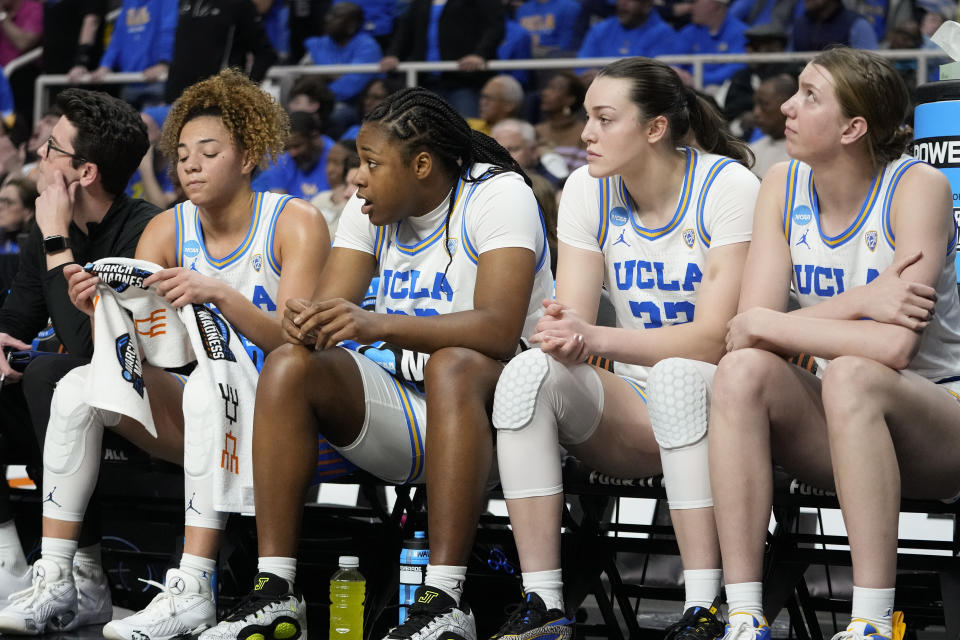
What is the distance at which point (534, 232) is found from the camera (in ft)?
9.96

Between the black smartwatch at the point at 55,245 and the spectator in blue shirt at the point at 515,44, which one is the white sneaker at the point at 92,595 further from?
the spectator in blue shirt at the point at 515,44

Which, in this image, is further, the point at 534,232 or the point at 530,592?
the point at 534,232

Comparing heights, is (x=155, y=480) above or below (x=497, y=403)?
below

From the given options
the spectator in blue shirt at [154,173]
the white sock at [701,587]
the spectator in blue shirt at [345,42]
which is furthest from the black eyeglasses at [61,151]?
the spectator in blue shirt at [345,42]

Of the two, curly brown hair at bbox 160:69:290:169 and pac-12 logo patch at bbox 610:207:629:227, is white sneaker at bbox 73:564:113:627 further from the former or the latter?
pac-12 logo patch at bbox 610:207:629:227

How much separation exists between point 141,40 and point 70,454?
5.71 m

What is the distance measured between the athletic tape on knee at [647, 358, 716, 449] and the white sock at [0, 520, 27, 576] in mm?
2081

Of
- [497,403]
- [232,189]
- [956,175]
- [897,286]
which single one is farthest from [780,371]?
[232,189]

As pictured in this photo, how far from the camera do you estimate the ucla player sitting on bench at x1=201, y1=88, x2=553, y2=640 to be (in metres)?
2.71

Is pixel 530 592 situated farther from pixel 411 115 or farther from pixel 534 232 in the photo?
pixel 411 115

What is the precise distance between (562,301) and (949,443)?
983 mm

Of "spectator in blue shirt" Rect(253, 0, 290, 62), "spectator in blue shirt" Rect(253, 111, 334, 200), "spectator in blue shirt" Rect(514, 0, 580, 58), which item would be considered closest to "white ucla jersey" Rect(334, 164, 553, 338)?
"spectator in blue shirt" Rect(253, 111, 334, 200)

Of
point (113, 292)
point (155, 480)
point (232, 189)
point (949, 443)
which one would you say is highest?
point (232, 189)

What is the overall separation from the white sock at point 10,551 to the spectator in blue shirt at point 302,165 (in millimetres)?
3680
